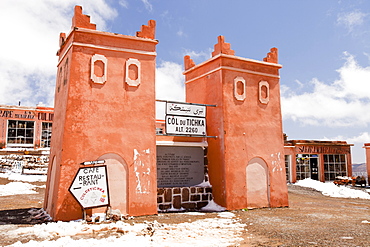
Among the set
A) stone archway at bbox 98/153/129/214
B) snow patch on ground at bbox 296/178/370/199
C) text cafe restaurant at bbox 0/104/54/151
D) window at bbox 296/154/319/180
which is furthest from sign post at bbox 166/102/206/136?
text cafe restaurant at bbox 0/104/54/151

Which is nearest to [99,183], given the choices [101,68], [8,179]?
[101,68]

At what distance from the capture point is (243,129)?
37.6 feet

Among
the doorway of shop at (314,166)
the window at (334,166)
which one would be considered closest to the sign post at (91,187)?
the doorway of shop at (314,166)

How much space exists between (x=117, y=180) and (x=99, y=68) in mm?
3384

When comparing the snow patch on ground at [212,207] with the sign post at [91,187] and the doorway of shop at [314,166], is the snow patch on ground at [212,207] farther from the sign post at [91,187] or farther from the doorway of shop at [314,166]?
the doorway of shop at [314,166]

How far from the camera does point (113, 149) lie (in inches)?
361

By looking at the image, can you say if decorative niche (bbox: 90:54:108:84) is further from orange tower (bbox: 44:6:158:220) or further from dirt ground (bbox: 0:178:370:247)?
dirt ground (bbox: 0:178:370:247)

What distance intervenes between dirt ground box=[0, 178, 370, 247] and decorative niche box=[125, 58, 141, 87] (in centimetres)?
409

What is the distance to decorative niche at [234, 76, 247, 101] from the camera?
11539 mm

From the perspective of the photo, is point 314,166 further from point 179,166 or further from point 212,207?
point 179,166

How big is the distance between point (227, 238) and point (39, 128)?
1970cm

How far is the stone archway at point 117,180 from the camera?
356 inches

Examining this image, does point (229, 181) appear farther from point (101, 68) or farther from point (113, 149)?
point (101, 68)

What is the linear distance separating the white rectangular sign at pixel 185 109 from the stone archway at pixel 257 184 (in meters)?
2.60
